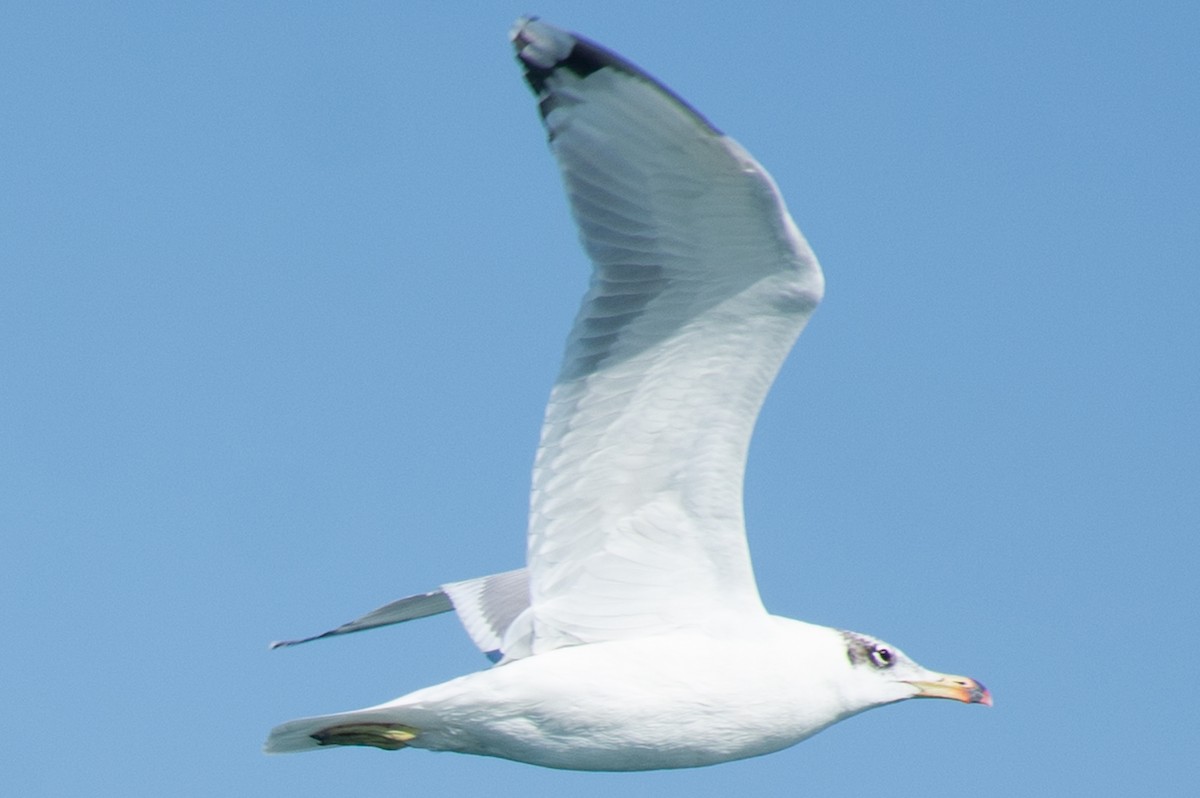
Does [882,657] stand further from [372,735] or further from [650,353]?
[372,735]

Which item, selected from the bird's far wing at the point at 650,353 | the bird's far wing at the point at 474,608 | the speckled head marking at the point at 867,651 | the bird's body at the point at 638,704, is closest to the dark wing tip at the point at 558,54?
the bird's far wing at the point at 650,353

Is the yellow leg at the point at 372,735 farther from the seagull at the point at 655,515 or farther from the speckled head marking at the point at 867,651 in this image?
the speckled head marking at the point at 867,651

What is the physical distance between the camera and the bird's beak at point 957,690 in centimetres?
988

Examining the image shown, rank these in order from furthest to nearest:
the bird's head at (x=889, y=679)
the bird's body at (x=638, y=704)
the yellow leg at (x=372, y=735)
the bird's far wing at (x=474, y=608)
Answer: the bird's far wing at (x=474, y=608)
the bird's head at (x=889, y=679)
the yellow leg at (x=372, y=735)
the bird's body at (x=638, y=704)

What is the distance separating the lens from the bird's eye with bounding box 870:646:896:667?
9.62 m

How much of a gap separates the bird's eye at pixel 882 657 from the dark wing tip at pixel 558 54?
3.33m

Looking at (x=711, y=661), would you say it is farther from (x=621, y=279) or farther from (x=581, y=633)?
(x=621, y=279)

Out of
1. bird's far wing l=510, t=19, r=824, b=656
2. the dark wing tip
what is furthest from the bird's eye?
the dark wing tip

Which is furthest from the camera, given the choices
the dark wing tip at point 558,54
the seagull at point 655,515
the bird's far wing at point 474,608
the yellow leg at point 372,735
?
the bird's far wing at point 474,608

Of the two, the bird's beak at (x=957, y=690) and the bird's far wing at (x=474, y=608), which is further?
the bird's far wing at (x=474, y=608)

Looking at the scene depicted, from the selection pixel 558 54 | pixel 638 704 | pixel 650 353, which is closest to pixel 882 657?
pixel 638 704

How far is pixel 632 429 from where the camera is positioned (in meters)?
9.06

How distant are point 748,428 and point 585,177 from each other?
1532 mm

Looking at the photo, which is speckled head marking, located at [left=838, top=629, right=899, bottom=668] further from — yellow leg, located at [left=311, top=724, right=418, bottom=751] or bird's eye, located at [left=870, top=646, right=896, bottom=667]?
yellow leg, located at [left=311, top=724, right=418, bottom=751]
